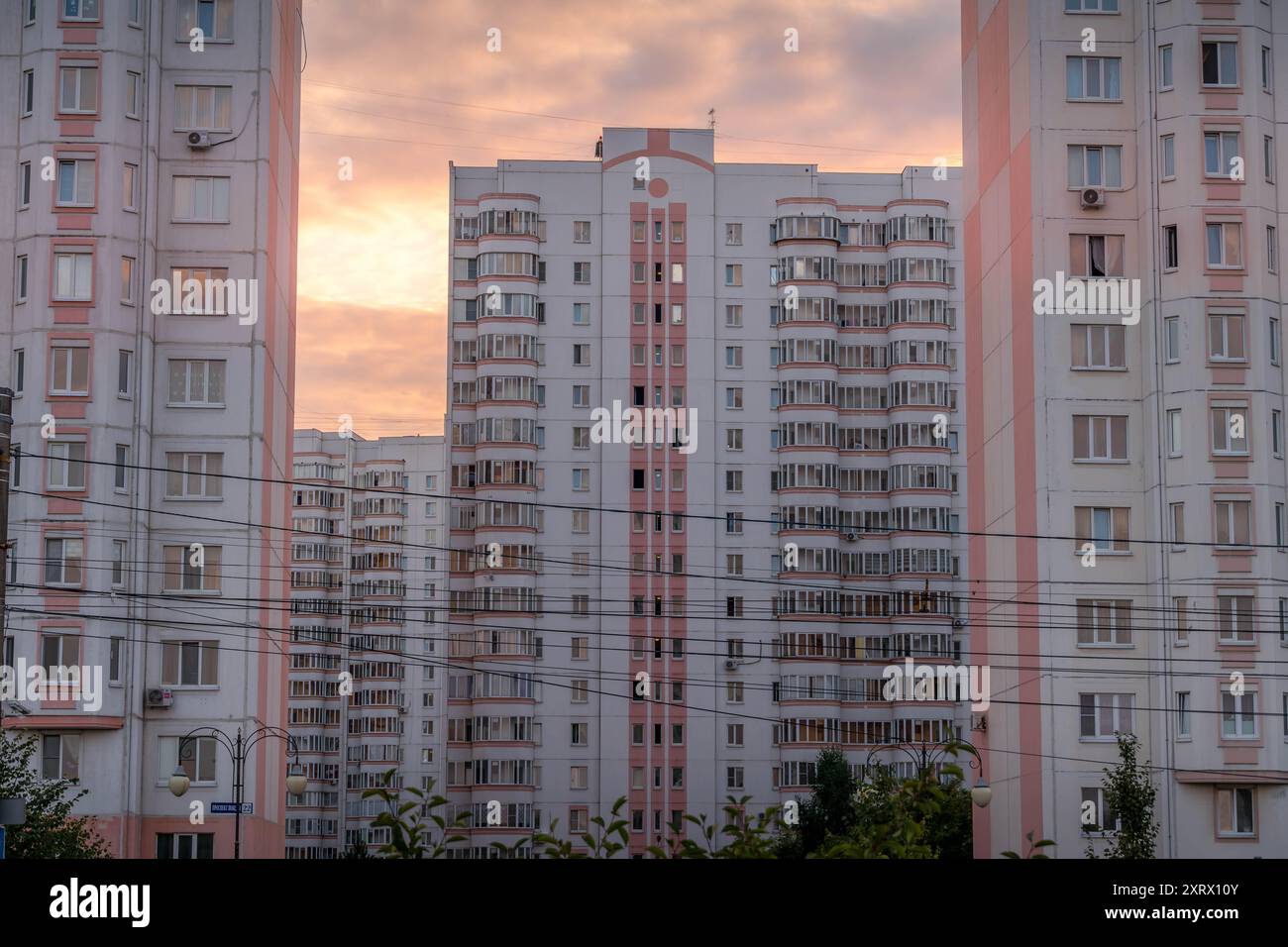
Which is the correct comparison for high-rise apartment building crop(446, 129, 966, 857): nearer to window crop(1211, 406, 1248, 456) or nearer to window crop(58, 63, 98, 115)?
window crop(1211, 406, 1248, 456)

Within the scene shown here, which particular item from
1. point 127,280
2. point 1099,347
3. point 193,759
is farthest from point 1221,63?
point 193,759

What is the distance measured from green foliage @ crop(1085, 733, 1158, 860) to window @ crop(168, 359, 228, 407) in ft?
108

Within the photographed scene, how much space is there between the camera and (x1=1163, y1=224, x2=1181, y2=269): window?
59.9 metres

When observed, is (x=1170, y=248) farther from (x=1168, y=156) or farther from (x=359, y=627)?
(x=359, y=627)

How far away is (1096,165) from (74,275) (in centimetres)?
3570

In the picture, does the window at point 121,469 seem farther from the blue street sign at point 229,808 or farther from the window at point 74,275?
the blue street sign at point 229,808

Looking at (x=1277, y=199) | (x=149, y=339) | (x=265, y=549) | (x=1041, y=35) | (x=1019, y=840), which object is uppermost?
(x=1041, y=35)

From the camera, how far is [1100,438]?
2378 inches

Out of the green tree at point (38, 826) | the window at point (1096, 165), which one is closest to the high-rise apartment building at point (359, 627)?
the window at point (1096, 165)

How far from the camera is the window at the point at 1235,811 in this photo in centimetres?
5612

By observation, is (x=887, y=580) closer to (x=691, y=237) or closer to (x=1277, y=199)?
(x=691, y=237)

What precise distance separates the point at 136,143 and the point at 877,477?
60.3m

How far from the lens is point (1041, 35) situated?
6181cm

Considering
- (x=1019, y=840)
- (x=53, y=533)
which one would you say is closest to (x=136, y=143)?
(x=53, y=533)
